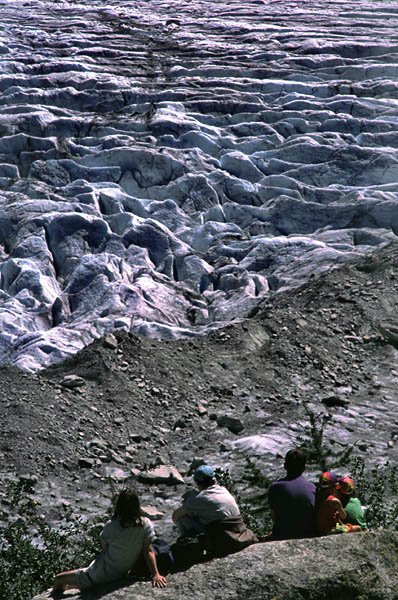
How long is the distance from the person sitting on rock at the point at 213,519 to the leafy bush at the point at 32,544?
2.04 m

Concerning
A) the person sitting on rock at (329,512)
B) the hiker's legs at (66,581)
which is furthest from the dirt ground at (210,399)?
the hiker's legs at (66,581)

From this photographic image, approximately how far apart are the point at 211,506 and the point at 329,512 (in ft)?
3.27

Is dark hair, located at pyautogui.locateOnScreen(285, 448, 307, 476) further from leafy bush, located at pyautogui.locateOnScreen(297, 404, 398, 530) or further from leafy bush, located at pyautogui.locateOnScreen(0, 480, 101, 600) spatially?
leafy bush, located at pyautogui.locateOnScreen(0, 480, 101, 600)

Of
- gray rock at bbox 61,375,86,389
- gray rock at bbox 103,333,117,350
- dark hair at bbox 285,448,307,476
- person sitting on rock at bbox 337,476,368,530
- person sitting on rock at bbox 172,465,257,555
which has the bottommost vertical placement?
gray rock at bbox 61,375,86,389

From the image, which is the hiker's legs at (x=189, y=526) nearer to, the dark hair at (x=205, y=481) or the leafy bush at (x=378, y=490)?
the dark hair at (x=205, y=481)

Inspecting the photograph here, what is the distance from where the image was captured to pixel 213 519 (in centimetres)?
891

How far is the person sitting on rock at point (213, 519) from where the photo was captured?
8602 mm

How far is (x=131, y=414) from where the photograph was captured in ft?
51.8

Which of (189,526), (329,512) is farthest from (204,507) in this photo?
(329,512)

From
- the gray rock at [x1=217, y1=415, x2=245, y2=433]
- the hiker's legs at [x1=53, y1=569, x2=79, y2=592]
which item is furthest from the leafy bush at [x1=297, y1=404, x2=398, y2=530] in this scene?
the hiker's legs at [x1=53, y1=569, x2=79, y2=592]

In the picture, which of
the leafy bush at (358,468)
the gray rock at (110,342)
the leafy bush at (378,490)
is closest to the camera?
the leafy bush at (378,490)

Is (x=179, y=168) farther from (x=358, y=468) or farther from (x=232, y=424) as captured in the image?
(x=358, y=468)

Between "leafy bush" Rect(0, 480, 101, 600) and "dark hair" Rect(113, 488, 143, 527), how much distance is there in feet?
6.84

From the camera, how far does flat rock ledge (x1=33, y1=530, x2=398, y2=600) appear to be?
26.2 feet
